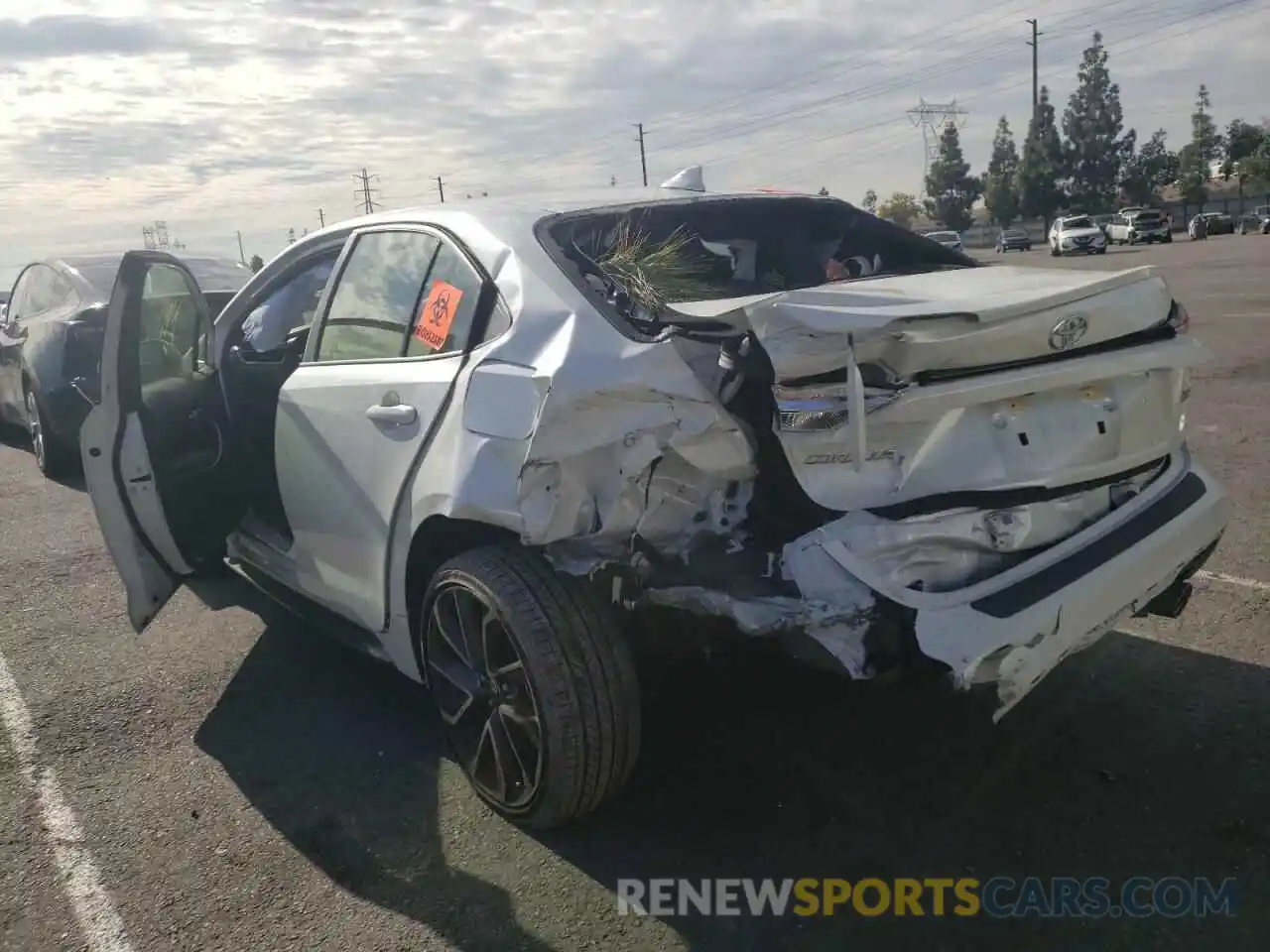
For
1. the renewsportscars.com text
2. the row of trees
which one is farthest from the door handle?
the row of trees

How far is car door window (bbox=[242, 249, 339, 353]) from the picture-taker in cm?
446

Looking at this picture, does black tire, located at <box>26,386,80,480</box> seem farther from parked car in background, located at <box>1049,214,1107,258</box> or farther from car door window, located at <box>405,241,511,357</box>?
parked car in background, located at <box>1049,214,1107,258</box>

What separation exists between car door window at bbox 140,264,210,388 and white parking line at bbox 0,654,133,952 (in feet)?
4.25

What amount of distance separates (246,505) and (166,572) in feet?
1.60

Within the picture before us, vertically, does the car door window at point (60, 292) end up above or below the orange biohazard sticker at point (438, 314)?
above

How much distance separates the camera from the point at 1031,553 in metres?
2.71

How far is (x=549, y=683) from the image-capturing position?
2742 millimetres

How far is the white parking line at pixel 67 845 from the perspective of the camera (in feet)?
9.03

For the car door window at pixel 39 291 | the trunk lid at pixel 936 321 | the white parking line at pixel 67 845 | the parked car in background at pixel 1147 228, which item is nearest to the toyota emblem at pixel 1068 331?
the trunk lid at pixel 936 321

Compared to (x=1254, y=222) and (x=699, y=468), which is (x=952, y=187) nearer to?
(x=1254, y=222)

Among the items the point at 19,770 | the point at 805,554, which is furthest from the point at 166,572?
the point at 805,554

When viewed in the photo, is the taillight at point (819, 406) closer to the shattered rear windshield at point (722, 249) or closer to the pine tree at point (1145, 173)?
the shattered rear windshield at point (722, 249)

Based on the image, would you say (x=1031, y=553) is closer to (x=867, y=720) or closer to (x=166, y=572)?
(x=867, y=720)

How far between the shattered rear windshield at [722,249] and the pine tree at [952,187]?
7980 centimetres
